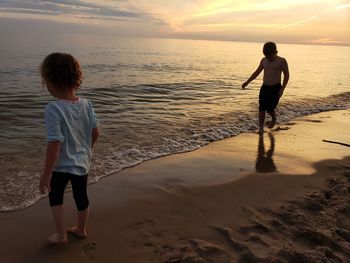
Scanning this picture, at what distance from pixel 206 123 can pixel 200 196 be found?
16.0ft

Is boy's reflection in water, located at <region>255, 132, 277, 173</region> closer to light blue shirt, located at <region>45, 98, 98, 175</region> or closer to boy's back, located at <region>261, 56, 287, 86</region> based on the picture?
boy's back, located at <region>261, 56, 287, 86</region>

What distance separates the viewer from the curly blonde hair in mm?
2879

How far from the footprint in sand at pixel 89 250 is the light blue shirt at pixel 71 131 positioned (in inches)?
25.8

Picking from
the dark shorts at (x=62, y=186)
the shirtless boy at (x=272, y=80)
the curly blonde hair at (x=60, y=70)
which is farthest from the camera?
the shirtless boy at (x=272, y=80)

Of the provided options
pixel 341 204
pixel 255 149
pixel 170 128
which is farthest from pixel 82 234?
pixel 170 128

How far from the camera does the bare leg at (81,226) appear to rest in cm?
344

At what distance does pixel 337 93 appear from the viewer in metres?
17.2

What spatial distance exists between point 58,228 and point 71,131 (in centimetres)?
89

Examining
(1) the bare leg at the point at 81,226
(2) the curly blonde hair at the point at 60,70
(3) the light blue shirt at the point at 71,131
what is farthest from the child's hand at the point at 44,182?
(2) the curly blonde hair at the point at 60,70

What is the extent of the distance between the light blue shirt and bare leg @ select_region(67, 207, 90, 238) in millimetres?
416

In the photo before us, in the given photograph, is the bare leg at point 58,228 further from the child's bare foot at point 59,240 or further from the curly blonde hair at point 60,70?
the curly blonde hair at point 60,70

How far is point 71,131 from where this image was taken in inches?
121

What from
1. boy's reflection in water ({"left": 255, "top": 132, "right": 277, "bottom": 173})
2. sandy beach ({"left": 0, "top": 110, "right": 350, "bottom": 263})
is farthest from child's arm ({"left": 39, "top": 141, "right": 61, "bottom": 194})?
boy's reflection in water ({"left": 255, "top": 132, "right": 277, "bottom": 173})

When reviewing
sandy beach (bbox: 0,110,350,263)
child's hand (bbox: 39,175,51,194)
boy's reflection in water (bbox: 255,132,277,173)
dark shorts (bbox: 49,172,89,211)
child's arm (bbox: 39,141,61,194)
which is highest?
child's arm (bbox: 39,141,61,194)
